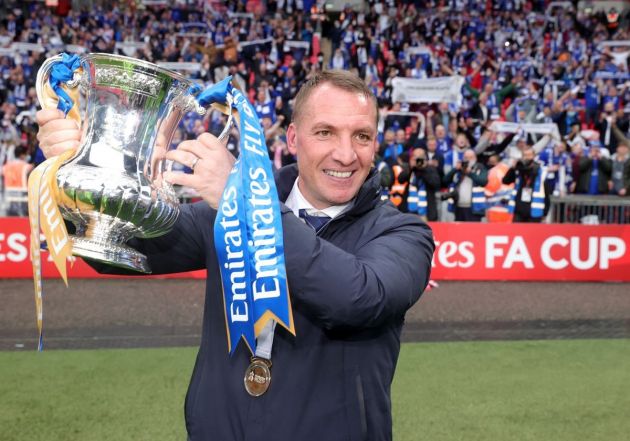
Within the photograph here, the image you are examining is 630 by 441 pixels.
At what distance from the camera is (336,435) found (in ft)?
6.45

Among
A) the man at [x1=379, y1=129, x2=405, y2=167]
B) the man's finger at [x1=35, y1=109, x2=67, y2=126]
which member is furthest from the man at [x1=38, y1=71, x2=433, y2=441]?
the man at [x1=379, y1=129, x2=405, y2=167]

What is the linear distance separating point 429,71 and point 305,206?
57.8ft

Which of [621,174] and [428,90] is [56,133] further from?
[428,90]

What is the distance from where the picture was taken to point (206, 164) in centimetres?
164

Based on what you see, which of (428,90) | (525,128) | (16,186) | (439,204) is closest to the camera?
(16,186)

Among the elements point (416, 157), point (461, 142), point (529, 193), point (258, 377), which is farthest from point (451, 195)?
point (258, 377)

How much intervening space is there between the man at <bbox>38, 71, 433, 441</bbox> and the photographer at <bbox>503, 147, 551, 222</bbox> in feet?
30.4

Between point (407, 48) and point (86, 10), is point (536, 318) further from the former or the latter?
point (86, 10)

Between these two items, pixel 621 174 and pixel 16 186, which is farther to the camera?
pixel 621 174

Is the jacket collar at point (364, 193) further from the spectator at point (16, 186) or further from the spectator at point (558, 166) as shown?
the spectator at point (558, 166)

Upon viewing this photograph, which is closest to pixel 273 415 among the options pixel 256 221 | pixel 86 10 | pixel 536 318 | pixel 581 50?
pixel 256 221

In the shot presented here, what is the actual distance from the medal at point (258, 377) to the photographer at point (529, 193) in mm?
9551

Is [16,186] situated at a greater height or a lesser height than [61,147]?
lesser

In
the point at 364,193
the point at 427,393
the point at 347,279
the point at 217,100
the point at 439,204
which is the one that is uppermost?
the point at 217,100
